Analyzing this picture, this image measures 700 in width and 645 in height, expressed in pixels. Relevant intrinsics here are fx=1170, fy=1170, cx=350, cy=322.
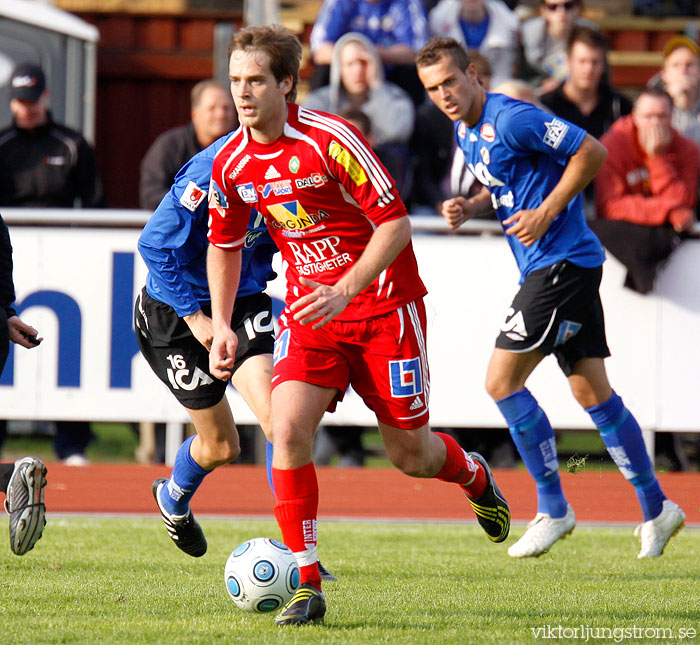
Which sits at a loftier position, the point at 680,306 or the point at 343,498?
the point at 680,306

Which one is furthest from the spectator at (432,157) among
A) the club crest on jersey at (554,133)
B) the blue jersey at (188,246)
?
the blue jersey at (188,246)

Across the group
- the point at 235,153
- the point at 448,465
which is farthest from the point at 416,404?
the point at 235,153

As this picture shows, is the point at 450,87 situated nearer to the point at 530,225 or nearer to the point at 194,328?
the point at 530,225

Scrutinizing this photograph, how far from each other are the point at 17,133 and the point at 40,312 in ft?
5.44

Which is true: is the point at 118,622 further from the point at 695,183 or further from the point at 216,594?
the point at 695,183

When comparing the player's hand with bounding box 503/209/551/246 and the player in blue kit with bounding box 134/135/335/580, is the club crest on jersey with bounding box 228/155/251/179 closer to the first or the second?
the player in blue kit with bounding box 134/135/335/580

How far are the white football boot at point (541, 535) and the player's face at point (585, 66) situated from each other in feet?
14.7

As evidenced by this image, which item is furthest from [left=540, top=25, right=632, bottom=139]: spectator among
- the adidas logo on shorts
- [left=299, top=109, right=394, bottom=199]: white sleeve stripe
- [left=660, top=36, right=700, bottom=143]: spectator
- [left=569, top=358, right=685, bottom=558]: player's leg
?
[left=299, top=109, right=394, bottom=199]: white sleeve stripe

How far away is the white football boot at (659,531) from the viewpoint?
624cm

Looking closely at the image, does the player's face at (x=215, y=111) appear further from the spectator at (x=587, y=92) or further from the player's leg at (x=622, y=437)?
the player's leg at (x=622, y=437)

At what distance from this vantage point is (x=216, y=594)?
497 cm

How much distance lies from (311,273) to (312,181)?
45cm

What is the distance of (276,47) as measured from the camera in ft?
15.0

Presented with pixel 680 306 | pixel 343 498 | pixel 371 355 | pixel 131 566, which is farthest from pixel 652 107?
pixel 131 566
